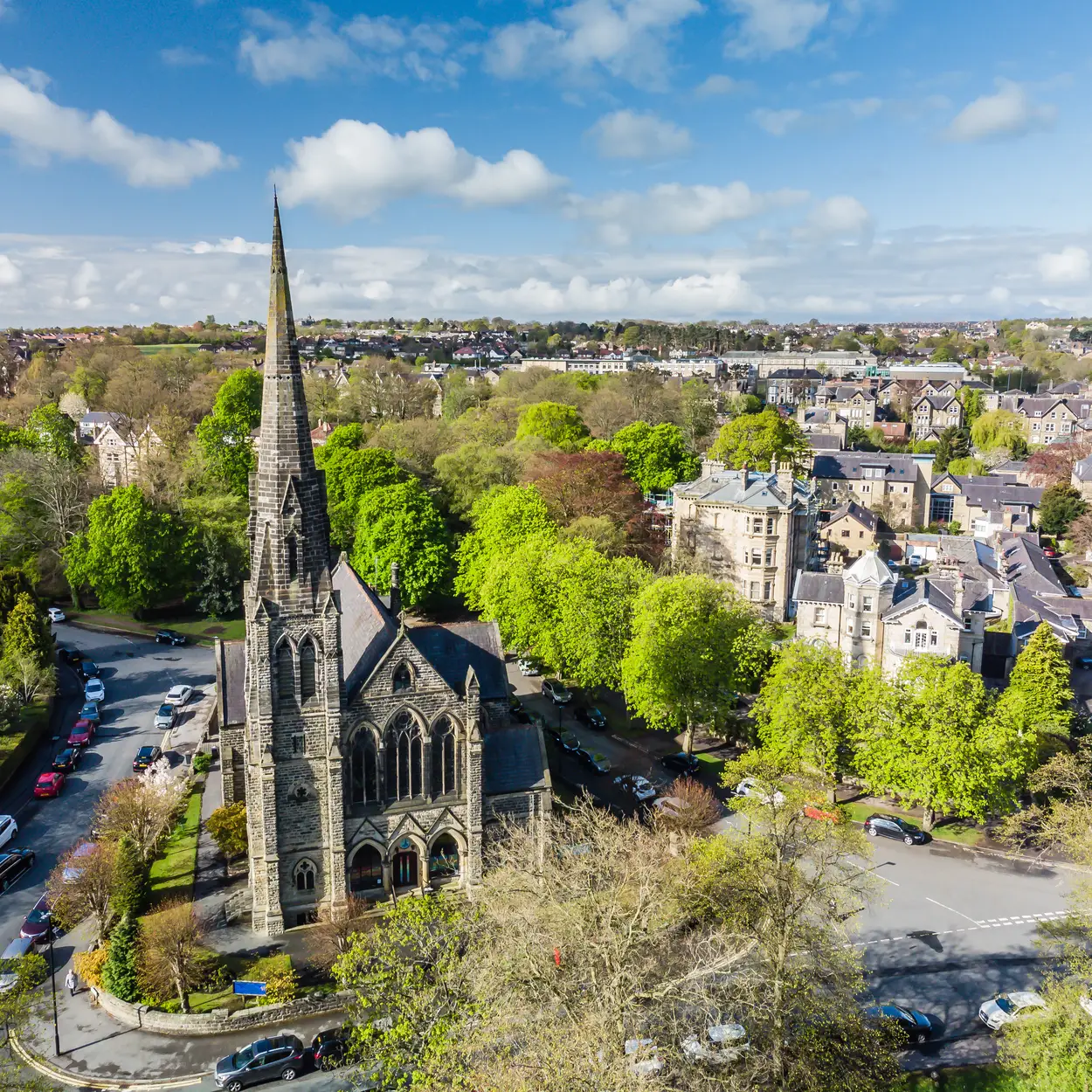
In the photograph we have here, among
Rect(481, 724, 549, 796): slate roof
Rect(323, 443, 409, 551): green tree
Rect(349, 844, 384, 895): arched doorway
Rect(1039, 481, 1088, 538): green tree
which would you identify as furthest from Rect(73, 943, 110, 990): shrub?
Rect(1039, 481, 1088, 538): green tree

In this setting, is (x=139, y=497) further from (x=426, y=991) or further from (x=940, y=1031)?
(x=940, y=1031)

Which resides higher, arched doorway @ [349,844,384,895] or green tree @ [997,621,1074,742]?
green tree @ [997,621,1074,742]

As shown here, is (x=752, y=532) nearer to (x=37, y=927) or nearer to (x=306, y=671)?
(x=306, y=671)

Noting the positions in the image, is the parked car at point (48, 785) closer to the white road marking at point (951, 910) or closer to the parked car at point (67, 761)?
the parked car at point (67, 761)

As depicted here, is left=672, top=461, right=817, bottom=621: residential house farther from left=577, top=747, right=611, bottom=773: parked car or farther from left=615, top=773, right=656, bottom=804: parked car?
left=615, top=773, right=656, bottom=804: parked car

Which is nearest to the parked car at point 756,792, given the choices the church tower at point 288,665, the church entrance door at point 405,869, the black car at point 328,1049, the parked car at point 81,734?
the church entrance door at point 405,869

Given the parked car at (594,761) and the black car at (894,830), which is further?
the parked car at (594,761)

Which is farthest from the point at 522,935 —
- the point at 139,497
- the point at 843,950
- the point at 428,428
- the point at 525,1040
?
the point at 428,428
